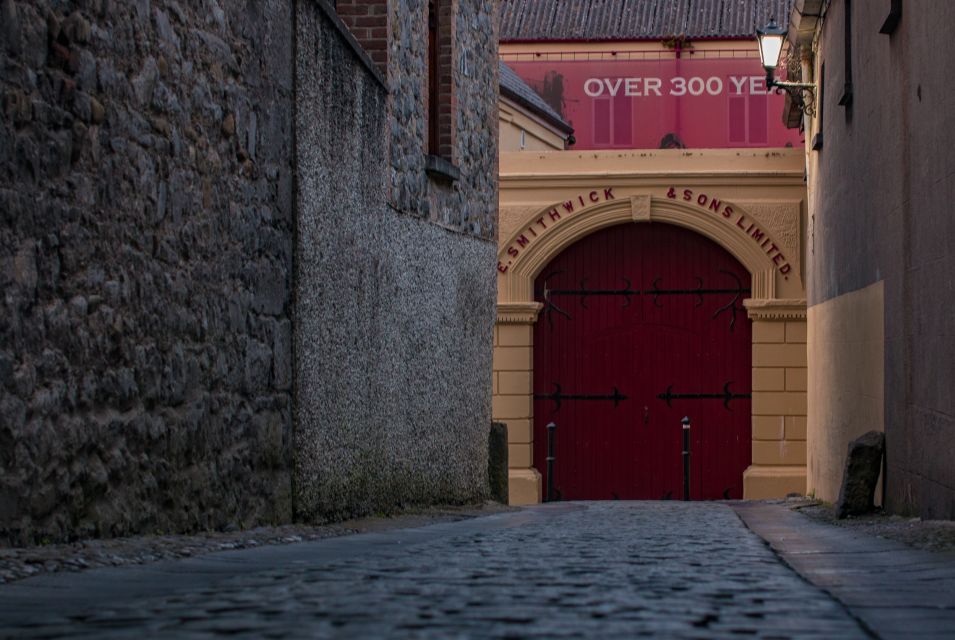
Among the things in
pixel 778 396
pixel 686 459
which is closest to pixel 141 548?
pixel 686 459

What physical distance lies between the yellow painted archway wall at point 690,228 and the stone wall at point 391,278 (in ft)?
15.0

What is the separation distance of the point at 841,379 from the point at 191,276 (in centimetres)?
731

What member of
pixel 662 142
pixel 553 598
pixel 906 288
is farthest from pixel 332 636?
pixel 662 142

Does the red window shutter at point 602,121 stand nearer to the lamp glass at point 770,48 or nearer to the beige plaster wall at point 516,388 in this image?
the beige plaster wall at point 516,388

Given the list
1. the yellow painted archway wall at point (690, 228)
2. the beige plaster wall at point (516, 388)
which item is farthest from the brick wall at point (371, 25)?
the beige plaster wall at point (516, 388)

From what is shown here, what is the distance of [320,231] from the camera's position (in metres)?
8.46

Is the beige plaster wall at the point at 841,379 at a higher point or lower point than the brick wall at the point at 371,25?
lower

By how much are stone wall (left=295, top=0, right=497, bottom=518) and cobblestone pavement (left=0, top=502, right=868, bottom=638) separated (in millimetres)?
2287

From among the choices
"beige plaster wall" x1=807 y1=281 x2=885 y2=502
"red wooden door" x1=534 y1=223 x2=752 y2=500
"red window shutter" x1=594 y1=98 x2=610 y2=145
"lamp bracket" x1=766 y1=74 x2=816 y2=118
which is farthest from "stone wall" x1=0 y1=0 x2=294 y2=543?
"red window shutter" x1=594 y1=98 x2=610 y2=145

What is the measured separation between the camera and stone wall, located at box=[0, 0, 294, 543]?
503 centimetres

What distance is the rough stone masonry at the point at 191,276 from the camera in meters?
5.09

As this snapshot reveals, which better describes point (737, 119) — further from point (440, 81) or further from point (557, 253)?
point (440, 81)

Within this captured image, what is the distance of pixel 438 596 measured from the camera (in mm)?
4203

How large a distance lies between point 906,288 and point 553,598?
16.7 ft
